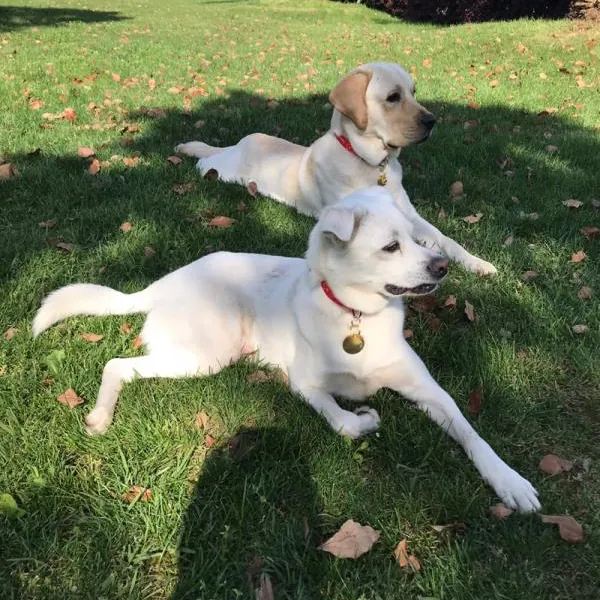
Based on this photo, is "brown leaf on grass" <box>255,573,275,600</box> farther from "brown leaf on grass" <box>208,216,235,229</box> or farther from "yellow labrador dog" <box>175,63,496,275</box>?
"brown leaf on grass" <box>208,216,235,229</box>

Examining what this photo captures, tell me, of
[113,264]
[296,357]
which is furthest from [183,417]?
[113,264]

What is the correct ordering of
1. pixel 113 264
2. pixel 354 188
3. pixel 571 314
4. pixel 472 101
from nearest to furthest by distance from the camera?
pixel 571 314 → pixel 113 264 → pixel 354 188 → pixel 472 101

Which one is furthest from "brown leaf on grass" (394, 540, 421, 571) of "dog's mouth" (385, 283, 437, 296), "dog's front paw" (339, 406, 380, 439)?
"dog's mouth" (385, 283, 437, 296)

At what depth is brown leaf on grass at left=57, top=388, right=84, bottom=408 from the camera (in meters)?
2.84

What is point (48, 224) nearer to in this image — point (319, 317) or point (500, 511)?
point (319, 317)

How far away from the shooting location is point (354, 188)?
187 inches

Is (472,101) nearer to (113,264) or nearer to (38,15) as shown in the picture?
(113,264)

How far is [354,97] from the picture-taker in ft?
14.8

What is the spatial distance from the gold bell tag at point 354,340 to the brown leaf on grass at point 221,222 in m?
1.93

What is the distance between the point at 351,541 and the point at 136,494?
881 mm

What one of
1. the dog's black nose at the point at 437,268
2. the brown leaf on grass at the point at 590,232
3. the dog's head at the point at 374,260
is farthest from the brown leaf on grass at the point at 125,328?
the brown leaf on grass at the point at 590,232

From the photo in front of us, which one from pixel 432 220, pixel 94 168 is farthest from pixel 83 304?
pixel 432 220

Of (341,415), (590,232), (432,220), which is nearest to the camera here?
(341,415)

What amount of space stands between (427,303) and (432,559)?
1778 mm
